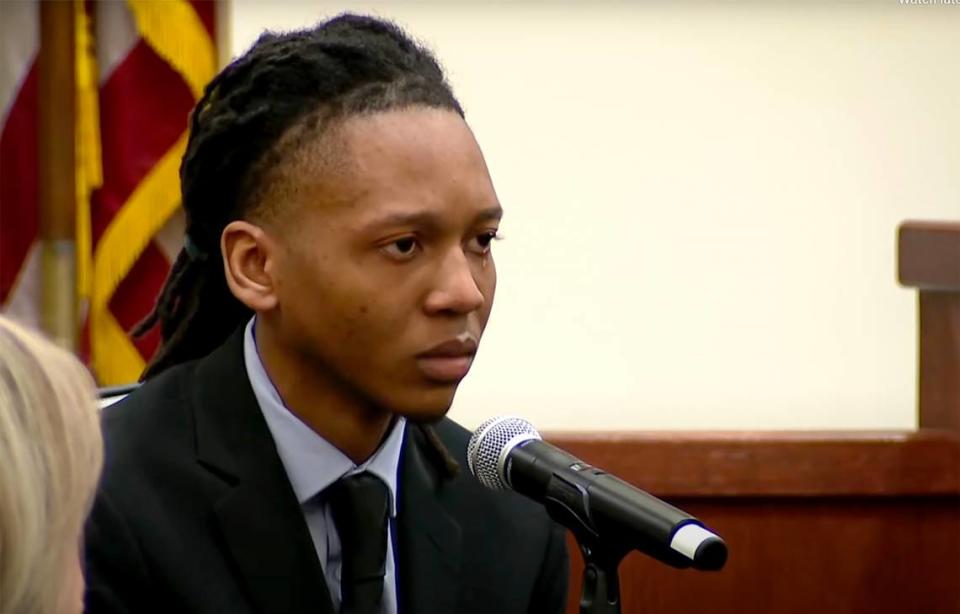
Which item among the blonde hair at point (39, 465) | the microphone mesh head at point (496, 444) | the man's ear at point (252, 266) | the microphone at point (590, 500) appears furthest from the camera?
the man's ear at point (252, 266)

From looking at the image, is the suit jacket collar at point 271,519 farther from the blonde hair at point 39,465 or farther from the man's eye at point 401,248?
the blonde hair at point 39,465

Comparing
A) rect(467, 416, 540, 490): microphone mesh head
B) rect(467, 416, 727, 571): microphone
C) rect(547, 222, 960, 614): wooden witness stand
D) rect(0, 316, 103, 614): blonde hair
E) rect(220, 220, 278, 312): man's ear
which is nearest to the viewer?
rect(0, 316, 103, 614): blonde hair

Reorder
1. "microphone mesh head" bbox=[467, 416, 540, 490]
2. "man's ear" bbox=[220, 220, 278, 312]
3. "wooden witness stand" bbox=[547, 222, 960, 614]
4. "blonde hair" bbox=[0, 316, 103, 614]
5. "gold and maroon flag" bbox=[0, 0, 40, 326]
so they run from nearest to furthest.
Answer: "blonde hair" bbox=[0, 316, 103, 614], "microphone mesh head" bbox=[467, 416, 540, 490], "man's ear" bbox=[220, 220, 278, 312], "wooden witness stand" bbox=[547, 222, 960, 614], "gold and maroon flag" bbox=[0, 0, 40, 326]

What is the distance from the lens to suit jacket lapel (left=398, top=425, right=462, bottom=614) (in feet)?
5.27

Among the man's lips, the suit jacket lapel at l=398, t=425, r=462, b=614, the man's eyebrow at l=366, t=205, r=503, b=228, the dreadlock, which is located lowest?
the suit jacket lapel at l=398, t=425, r=462, b=614

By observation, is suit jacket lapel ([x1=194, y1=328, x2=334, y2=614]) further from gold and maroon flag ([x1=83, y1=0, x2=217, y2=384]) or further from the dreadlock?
gold and maroon flag ([x1=83, y1=0, x2=217, y2=384])

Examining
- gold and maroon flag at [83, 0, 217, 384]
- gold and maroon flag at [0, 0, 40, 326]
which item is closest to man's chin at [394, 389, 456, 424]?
gold and maroon flag at [83, 0, 217, 384]

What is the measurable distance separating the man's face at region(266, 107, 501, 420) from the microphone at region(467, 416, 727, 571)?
0.29ft

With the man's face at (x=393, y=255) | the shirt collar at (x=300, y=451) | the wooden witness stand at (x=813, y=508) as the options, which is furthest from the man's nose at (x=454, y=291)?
the wooden witness stand at (x=813, y=508)

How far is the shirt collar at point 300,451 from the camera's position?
62.0 inches

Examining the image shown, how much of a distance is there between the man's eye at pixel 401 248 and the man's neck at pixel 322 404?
156 mm

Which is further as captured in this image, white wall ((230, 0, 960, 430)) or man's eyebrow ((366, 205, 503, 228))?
white wall ((230, 0, 960, 430))

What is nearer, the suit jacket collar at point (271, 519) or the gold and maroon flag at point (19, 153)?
the suit jacket collar at point (271, 519)

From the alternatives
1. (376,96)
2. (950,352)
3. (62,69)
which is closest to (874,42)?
(950,352)
